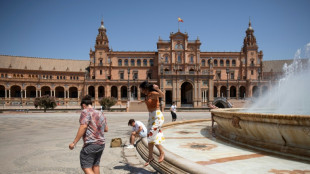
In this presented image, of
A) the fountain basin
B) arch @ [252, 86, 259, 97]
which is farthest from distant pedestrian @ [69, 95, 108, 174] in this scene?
arch @ [252, 86, 259, 97]

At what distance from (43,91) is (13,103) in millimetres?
10244

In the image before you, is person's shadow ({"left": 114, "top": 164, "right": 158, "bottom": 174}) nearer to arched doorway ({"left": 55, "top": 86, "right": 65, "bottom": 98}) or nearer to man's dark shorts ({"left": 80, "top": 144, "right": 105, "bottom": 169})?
man's dark shorts ({"left": 80, "top": 144, "right": 105, "bottom": 169})

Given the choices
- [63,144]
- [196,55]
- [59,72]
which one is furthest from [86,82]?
[63,144]

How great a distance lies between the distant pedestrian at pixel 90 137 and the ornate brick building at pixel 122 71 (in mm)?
48064

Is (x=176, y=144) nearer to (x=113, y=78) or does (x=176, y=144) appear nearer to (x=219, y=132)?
(x=219, y=132)

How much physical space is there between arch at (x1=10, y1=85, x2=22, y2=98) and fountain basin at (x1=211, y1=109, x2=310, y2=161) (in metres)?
66.2

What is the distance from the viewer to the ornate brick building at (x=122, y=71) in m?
57.0

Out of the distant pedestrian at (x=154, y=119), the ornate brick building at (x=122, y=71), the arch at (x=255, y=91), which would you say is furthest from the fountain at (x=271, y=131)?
the arch at (x=255, y=91)

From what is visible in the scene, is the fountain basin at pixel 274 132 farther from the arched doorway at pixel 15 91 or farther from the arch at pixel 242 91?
the arched doorway at pixel 15 91

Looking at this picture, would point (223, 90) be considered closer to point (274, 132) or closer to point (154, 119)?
point (274, 132)

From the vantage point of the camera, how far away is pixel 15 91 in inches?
2349

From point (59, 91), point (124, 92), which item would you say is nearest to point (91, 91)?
point (59, 91)

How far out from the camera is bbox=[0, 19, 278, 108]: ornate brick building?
57.0 meters

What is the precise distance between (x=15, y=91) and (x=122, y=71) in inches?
1194
